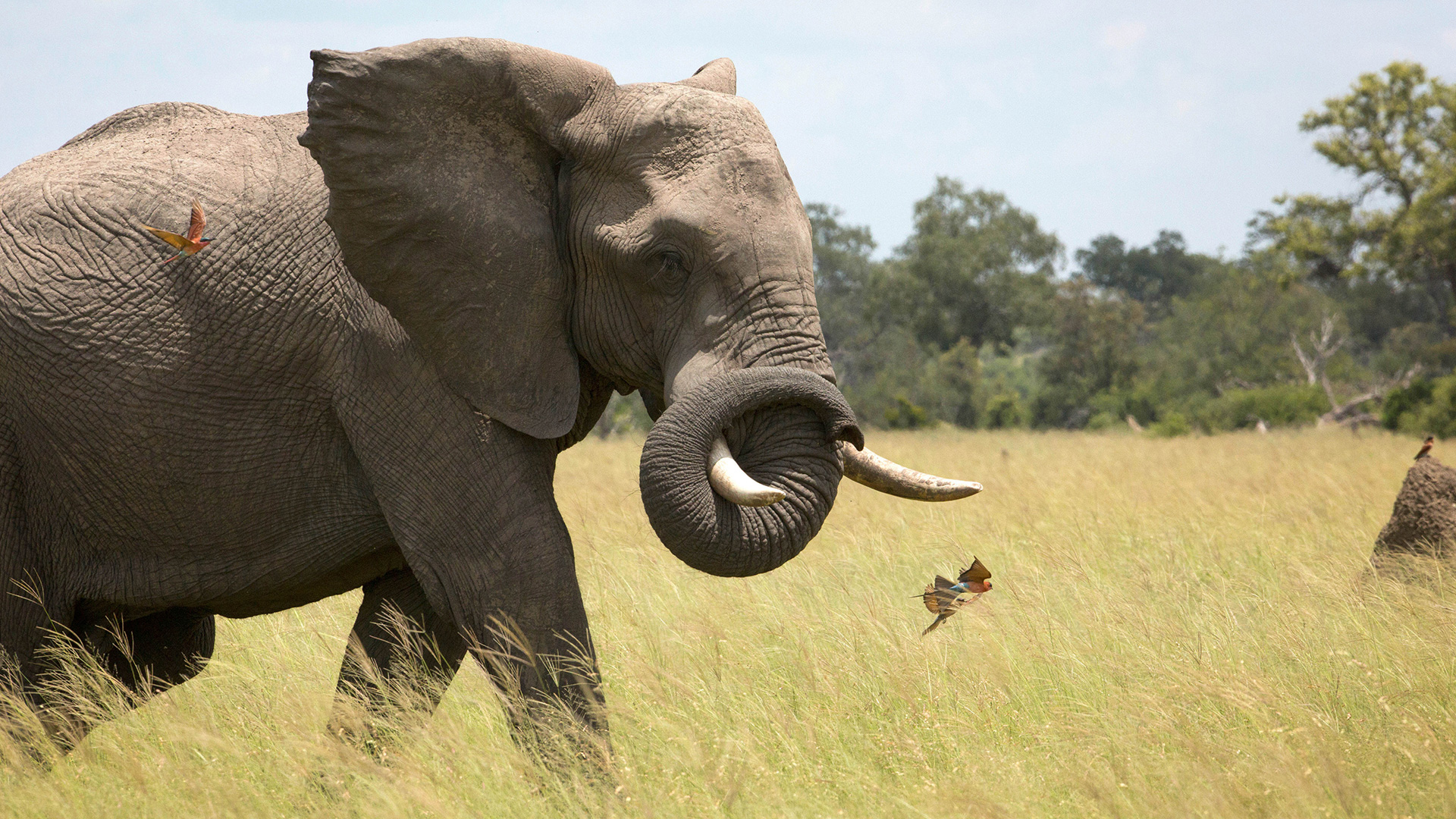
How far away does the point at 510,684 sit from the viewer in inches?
138

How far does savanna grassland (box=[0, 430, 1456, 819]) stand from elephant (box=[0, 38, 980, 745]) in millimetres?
389

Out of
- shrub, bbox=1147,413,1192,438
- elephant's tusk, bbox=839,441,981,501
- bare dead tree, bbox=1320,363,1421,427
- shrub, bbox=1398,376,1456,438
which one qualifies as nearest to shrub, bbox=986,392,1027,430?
shrub, bbox=1147,413,1192,438

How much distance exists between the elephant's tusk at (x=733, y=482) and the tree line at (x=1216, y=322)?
22443mm

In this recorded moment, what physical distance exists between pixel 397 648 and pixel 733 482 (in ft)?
5.17

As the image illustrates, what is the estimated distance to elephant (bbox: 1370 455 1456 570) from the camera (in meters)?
6.52

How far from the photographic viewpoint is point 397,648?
4.09 m

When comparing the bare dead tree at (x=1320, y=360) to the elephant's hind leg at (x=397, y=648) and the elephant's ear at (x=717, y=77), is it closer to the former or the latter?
the elephant's ear at (x=717, y=77)

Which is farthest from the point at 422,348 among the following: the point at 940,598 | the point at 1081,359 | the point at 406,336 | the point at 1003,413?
the point at 1081,359

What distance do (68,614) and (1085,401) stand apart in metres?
39.1

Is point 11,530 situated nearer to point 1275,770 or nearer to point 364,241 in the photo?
point 364,241

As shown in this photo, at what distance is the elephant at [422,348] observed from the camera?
11.1ft

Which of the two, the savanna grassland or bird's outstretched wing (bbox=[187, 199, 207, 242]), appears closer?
the savanna grassland

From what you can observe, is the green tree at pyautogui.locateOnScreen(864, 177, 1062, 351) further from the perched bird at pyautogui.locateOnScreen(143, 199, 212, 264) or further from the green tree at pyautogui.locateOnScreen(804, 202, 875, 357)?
the perched bird at pyautogui.locateOnScreen(143, 199, 212, 264)

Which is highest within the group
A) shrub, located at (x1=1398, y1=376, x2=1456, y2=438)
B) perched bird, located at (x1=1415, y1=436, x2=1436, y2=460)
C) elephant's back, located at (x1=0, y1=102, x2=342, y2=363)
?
elephant's back, located at (x1=0, y1=102, x2=342, y2=363)
